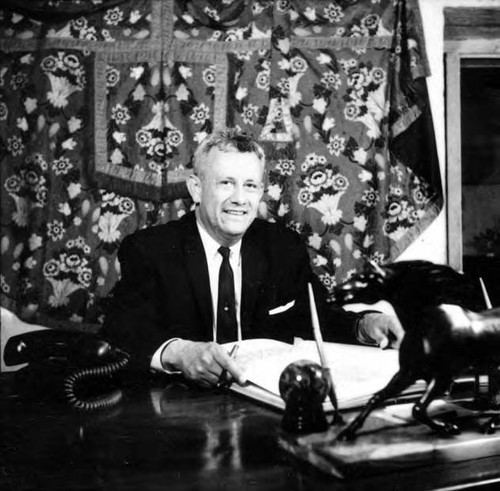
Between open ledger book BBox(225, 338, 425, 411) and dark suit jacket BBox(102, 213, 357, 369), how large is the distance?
40 cm

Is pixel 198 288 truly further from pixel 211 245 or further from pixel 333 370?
pixel 333 370

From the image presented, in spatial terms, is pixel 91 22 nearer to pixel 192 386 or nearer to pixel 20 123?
pixel 20 123

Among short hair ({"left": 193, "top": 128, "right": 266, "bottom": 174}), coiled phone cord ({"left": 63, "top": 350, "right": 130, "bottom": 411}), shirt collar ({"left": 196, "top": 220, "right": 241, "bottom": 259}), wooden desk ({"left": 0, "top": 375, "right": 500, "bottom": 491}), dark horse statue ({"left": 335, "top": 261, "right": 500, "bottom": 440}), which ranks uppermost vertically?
short hair ({"left": 193, "top": 128, "right": 266, "bottom": 174})

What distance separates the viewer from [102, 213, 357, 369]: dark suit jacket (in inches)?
83.3

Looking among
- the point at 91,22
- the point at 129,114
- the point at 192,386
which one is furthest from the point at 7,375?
the point at 91,22

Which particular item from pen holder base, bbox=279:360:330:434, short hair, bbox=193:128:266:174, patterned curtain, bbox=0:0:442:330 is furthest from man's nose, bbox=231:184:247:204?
pen holder base, bbox=279:360:330:434

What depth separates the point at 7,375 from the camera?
5.74ft

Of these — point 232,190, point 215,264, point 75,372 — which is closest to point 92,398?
point 75,372

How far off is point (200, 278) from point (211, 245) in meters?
0.17

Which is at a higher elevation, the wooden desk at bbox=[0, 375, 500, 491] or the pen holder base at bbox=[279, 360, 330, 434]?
the pen holder base at bbox=[279, 360, 330, 434]

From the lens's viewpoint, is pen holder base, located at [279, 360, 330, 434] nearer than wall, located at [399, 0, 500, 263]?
Yes

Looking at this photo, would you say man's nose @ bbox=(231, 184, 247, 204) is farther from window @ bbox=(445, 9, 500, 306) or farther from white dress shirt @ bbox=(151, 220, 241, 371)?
window @ bbox=(445, 9, 500, 306)

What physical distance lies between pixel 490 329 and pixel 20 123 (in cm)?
244

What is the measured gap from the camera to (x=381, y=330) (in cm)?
190
